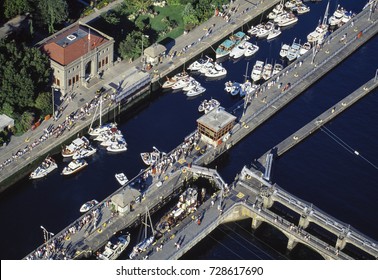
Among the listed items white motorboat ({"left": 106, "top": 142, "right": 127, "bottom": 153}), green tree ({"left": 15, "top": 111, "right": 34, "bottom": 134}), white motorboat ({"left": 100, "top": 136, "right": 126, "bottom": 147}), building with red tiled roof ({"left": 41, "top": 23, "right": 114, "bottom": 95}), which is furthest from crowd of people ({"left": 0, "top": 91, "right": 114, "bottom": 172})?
white motorboat ({"left": 106, "top": 142, "right": 127, "bottom": 153})

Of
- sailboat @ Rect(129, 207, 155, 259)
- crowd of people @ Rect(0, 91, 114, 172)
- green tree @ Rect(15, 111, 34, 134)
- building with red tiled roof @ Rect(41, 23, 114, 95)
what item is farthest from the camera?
building with red tiled roof @ Rect(41, 23, 114, 95)

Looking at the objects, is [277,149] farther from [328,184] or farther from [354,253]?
[354,253]

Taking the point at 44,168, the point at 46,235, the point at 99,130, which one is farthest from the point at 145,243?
the point at 99,130

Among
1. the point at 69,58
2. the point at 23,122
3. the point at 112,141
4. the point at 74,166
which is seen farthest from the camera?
the point at 69,58

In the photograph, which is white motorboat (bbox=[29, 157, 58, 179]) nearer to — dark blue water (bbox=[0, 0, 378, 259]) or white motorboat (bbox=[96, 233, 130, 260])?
dark blue water (bbox=[0, 0, 378, 259])

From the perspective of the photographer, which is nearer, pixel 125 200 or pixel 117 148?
pixel 125 200

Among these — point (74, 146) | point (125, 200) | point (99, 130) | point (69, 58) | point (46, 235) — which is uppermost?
point (69, 58)

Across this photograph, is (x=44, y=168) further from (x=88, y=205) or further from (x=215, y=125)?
(x=215, y=125)
